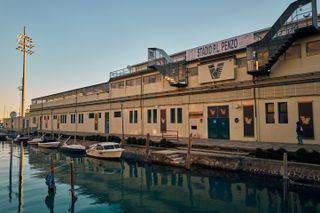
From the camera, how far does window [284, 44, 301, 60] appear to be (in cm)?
2324

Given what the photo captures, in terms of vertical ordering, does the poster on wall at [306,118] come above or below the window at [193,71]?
below

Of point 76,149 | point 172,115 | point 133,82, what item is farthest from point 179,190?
point 133,82

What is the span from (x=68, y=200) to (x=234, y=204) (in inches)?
450

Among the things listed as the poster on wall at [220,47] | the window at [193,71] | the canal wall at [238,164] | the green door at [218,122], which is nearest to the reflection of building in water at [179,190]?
the canal wall at [238,164]

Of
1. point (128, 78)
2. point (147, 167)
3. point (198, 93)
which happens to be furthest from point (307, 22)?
point (128, 78)

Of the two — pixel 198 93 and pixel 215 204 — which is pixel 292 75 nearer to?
pixel 198 93

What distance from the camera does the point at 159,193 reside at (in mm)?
17438

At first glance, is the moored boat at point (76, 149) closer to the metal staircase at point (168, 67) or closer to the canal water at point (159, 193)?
the canal water at point (159, 193)

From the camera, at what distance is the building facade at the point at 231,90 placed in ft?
74.5

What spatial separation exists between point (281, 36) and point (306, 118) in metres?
8.61

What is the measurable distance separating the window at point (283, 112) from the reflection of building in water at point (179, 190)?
8.69 m

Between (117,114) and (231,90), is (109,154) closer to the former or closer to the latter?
(117,114)

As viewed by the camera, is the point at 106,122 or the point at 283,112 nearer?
the point at 283,112

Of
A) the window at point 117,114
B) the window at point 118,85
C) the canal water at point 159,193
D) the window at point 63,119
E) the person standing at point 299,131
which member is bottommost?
the canal water at point 159,193
